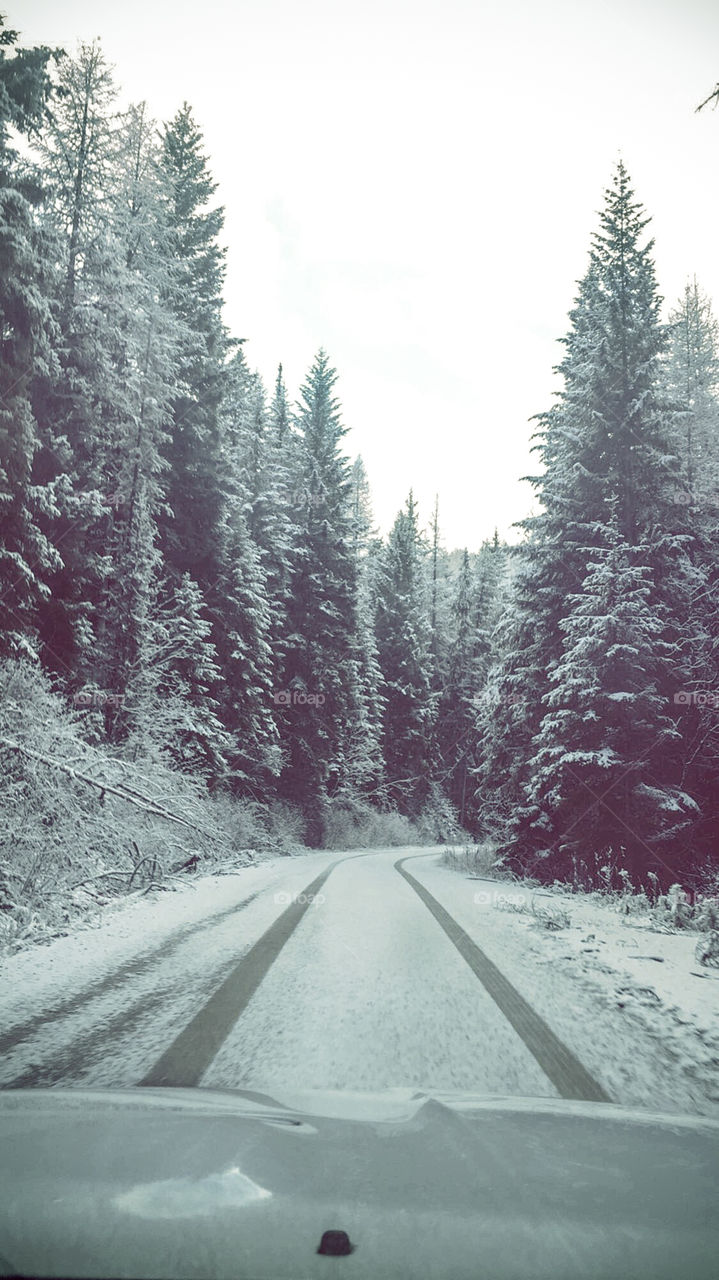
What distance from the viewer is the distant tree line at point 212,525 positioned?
40.4 feet

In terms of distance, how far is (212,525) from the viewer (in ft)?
64.7

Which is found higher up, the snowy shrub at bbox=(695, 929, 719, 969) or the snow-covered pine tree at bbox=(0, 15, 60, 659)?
the snow-covered pine tree at bbox=(0, 15, 60, 659)

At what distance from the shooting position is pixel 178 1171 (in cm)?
162

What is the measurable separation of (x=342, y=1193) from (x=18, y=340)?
12.6 m

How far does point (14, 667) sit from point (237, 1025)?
331 inches

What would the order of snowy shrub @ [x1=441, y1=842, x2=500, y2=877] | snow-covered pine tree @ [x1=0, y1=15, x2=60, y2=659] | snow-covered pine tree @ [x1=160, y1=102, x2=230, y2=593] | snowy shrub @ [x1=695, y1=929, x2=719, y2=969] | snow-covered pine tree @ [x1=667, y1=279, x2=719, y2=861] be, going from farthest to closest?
1. snow-covered pine tree @ [x1=160, y1=102, x2=230, y2=593]
2. snowy shrub @ [x1=441, y1=842, x2=500, y2=877]
3. snow-covered pine tree @ [x1=667, y1=279, x2=719, y2=861]
4. snow-covered pine tree @ [x1=0, y1=15, x2=60, y2=659]
5. snowy shrub @ [x1=695, y1=929, x2=719, y2=969]

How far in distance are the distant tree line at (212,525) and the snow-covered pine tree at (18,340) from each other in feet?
0.12

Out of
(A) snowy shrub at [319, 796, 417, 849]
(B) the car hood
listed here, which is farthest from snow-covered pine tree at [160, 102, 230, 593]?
(B) the car hood

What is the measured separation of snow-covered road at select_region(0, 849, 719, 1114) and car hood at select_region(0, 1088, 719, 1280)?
1271mm

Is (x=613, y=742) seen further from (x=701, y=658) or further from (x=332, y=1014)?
(x=332, y=1014)

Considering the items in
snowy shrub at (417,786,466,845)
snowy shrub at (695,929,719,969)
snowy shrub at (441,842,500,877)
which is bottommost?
snowy shrub at (417,786,466,845)

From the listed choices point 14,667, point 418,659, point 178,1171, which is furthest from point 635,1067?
point 418,659

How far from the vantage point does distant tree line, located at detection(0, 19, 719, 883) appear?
1233cm

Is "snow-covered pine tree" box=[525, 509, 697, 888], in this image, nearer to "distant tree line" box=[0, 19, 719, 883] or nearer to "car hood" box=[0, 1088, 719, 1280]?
"distant tree line" box=[0, 19, 719, 883]
